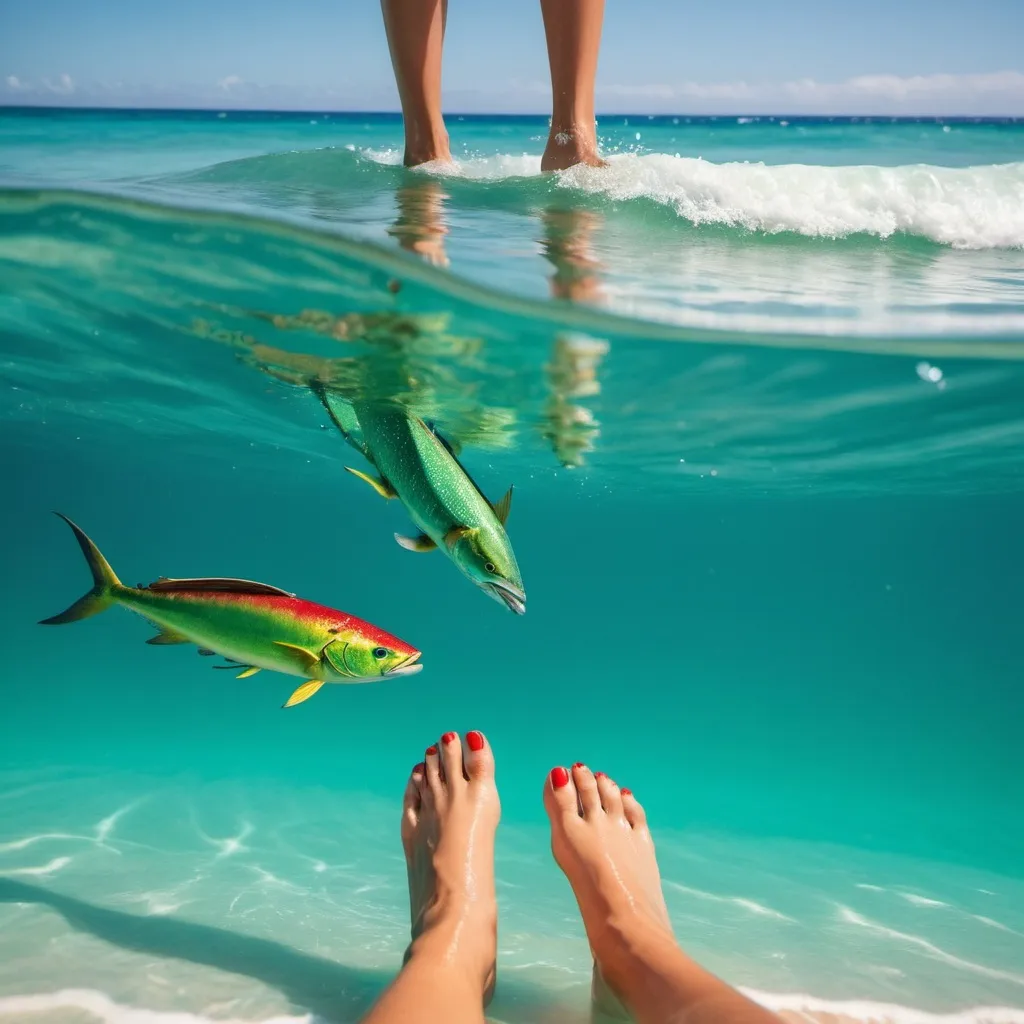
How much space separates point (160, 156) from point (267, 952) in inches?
344

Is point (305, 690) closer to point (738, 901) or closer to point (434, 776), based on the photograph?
point (434, 776)

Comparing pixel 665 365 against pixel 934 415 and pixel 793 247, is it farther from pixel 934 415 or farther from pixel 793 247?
pixel 934 415

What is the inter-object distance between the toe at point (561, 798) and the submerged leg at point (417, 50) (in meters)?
5.08

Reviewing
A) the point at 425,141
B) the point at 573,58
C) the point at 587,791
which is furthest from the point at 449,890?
the point at 425,141

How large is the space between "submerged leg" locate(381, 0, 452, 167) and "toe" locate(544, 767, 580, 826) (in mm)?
5083

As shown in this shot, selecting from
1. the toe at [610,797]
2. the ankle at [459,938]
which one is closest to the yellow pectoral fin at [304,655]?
the ankle at [459,938]

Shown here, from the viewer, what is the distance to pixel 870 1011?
5.66 metres

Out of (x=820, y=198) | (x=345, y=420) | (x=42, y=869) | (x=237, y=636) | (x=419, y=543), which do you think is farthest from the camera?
(x=42, y=869)

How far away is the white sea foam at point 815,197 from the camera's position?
7145 millimetres

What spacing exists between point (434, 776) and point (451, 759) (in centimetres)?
16

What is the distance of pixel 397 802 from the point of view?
13508mm

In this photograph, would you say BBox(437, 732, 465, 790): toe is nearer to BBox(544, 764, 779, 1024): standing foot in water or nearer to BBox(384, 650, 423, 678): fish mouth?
BBox(544, 764, 779, 1024): standing foot in water

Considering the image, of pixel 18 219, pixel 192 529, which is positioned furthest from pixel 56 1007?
pixel 192 529

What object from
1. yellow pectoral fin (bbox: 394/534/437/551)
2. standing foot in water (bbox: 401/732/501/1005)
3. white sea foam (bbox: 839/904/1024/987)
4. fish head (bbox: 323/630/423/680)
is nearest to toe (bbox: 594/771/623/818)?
standing foot in water (bbox: 401/732/501/1005)
